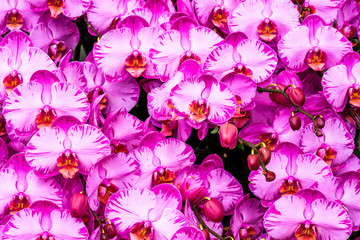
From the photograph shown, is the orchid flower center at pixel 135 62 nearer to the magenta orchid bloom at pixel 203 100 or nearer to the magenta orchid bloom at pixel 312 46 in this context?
the magenta orchid bloom at pixel 203 100

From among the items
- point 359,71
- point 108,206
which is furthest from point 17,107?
point 359,71

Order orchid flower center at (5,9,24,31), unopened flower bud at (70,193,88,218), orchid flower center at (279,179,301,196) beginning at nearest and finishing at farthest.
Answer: unopened flower bud at (70,193,88,218) < orchid flower center at (279,179,301,196) < orchid flower center at (5,9,24,31)

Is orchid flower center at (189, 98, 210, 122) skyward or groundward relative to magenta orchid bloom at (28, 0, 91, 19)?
groundward

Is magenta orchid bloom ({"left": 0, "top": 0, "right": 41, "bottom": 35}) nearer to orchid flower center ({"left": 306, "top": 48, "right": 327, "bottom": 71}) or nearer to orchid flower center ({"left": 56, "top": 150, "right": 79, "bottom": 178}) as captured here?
orchid flower center ({"left": 56, "top": 150, "right": 79, "bottom": 178})

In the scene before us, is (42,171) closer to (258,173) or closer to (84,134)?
(84,134)

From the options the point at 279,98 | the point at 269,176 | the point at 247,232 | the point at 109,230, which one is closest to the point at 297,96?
the point at 279,98

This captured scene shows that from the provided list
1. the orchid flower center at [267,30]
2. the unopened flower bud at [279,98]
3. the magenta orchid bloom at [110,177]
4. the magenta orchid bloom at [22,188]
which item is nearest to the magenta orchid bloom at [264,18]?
the orchid flower center at [267,30]

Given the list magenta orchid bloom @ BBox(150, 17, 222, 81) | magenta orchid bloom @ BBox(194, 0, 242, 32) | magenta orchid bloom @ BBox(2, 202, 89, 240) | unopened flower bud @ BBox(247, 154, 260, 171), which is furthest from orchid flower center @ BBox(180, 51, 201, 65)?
magenta orchid bloom @ BBox(2, 202, 89, 240)
